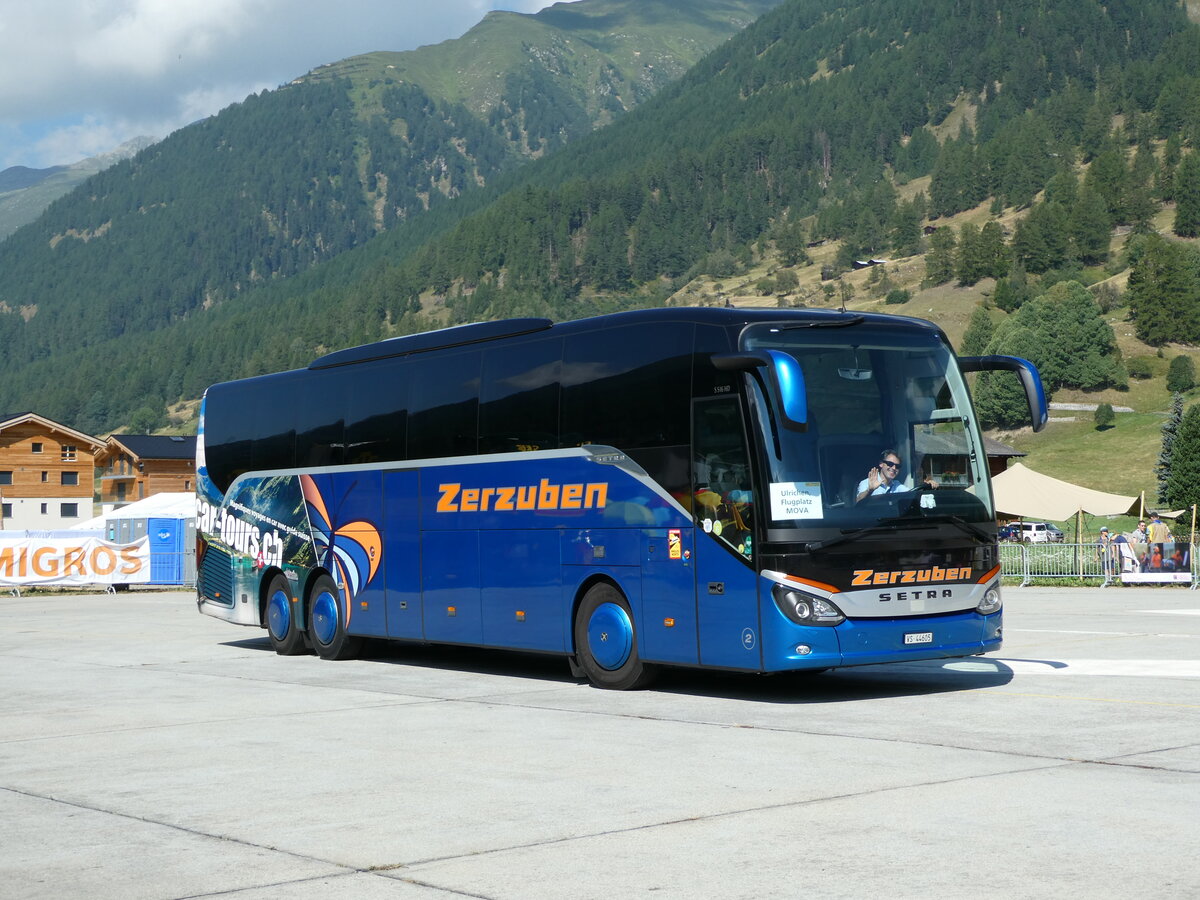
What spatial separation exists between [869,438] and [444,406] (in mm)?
5692

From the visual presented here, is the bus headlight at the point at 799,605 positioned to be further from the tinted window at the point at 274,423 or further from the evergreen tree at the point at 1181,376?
the evergreen tree at the point at 1181,376

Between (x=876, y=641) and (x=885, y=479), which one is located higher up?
(x=885, y=479)

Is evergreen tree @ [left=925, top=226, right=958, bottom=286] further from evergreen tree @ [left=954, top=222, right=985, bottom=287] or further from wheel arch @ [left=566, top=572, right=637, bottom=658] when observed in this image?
wheel arch @ [left=566, top=572, right=637, bottom=658]

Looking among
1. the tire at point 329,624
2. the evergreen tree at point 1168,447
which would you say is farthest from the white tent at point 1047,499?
the evergreen tree at point 1168,447

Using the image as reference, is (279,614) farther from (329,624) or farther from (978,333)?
(978,333)

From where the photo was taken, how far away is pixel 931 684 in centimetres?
1485

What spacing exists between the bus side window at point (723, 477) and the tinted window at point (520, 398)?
223 cm

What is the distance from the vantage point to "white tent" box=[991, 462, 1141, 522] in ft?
132

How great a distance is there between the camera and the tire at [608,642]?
14.4m

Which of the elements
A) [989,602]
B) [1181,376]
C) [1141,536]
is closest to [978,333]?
[1181,376]

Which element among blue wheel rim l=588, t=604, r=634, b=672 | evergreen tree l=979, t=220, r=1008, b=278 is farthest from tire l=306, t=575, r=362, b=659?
evergreen tree l=979, t=220, r=1008, b=278

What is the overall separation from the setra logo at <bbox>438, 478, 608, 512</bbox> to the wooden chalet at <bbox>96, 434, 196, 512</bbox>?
348 ft

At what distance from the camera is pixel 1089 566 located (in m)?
37.8

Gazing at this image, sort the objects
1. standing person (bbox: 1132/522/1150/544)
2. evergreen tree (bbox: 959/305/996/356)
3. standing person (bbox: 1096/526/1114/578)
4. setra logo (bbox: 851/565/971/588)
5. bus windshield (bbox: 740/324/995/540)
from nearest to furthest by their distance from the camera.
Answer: bus windshield (bbox: 740/324/995/540) < setra logo (bbox: 851/565/971/588) < standing person (bbox: 1096/526/1114/578) < standing person (bbox: 1132/522/1150/544) < evergreen tree (bbox: 959/305/996/356)
